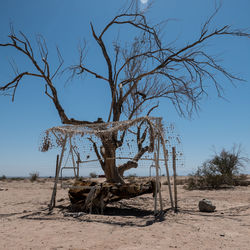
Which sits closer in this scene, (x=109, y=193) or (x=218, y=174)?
(x=109, y=193)

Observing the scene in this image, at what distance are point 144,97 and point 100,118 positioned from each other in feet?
7.40

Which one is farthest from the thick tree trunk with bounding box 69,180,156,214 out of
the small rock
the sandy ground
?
the small rock

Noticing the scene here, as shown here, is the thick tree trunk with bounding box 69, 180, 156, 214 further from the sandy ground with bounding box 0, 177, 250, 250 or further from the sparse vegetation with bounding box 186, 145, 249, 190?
the sparse vegetation with bounding box 186, 145, 249, 190

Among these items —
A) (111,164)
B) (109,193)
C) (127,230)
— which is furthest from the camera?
(111,164)

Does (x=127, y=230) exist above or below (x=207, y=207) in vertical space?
below

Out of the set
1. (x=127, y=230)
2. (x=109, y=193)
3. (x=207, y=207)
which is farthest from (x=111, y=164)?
(x=127, y=230)

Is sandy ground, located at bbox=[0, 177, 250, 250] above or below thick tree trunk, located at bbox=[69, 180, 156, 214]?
below

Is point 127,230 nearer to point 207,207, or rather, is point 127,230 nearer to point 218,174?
point 207,207

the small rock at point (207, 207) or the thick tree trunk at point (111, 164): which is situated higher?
the thick tree trunk at point (111, 164)

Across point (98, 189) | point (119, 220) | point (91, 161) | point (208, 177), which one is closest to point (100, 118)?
point (91, 161)

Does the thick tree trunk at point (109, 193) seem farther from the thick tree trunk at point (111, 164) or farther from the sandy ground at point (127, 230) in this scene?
the thick tree trunk at point (111, 164)

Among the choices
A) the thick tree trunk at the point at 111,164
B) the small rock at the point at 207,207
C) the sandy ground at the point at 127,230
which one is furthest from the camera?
the thick tree trunk at the point at 111,164

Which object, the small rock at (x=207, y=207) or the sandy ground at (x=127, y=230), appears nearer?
the sandy ground at (x=127, y=230)

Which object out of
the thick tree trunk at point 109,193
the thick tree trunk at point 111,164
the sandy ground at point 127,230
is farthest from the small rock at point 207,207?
the thick tree trunk at point 111,164
